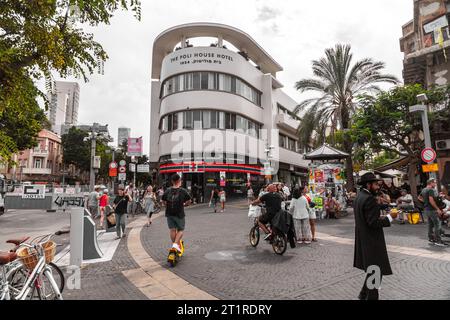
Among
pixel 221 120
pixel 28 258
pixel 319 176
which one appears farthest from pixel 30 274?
pixel 221 120

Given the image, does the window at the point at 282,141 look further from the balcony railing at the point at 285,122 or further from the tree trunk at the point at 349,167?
the tree trunk at the point at 349,167

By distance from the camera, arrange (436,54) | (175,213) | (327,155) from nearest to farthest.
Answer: (175,213) < (327,155) < (436,54)

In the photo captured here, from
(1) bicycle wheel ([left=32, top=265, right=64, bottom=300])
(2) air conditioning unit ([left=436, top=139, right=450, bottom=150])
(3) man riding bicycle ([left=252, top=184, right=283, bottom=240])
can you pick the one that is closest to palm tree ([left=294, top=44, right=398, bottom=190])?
(2) air conditioning unit ([left=436, top=139, right=450, bottom=150])

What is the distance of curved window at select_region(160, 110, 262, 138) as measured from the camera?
28156mm

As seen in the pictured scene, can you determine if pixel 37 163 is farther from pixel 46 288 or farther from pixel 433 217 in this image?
pixel 433 217

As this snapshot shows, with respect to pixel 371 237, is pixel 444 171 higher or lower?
higher

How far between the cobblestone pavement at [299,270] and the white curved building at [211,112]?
17.8 metres

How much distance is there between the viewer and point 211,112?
2852 cm

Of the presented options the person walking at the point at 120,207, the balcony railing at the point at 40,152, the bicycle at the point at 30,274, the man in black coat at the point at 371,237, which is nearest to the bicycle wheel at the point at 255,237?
the man in black coat at the point at 371,237

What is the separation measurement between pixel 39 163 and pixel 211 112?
4506 centimetres
